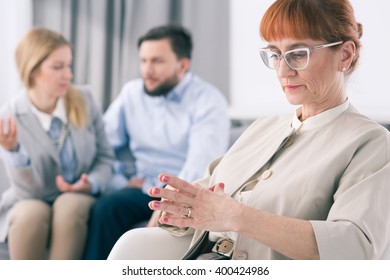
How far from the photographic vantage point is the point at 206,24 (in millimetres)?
3021

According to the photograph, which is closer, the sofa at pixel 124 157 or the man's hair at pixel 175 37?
the sofa at pixel 124 157

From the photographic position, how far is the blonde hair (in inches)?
93.8

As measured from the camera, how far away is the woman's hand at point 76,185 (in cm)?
225

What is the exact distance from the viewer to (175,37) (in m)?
2.67

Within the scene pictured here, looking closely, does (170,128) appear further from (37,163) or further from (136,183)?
(37,163)

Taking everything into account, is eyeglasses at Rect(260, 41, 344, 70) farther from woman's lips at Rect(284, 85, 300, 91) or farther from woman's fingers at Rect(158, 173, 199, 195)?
woman's fingers at Rect(158, 173, 199, 195)

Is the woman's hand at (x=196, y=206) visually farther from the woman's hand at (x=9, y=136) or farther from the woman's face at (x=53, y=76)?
the woman's face at (x=53, y=76)

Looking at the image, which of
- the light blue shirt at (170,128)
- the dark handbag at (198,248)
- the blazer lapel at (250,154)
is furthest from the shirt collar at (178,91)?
the dark handbag at (198,248)

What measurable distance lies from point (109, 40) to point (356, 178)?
220cm

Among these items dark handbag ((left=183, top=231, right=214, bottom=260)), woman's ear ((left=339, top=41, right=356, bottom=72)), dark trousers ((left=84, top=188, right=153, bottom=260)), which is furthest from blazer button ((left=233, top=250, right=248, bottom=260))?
dark trousers ((left=84, top=188, right=153, bottom=260))

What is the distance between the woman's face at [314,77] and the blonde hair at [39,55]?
1.29 m

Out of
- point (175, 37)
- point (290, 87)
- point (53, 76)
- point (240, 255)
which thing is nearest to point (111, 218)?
point (53, 76)
